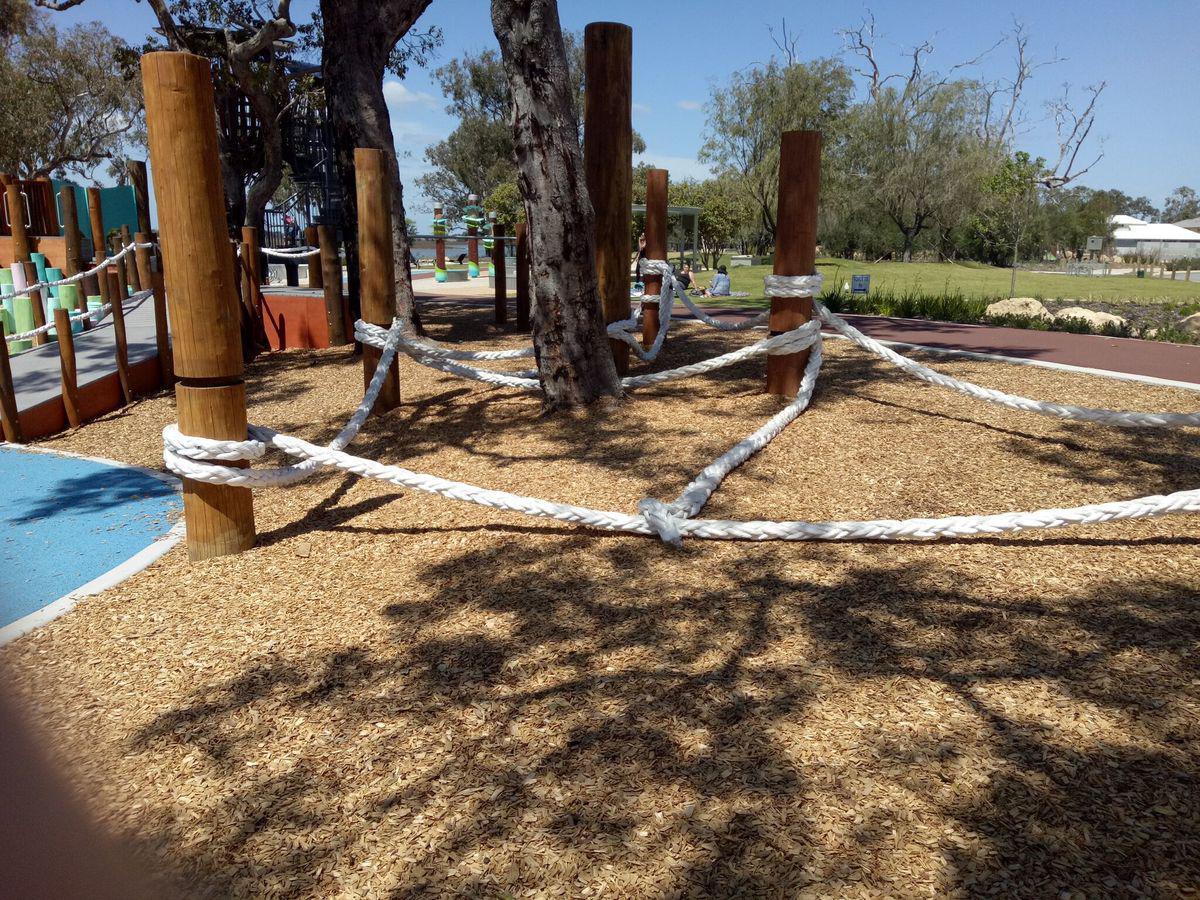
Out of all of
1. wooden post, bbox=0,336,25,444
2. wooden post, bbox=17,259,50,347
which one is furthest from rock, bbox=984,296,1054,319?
wooden post, bbox=17,259,50,347

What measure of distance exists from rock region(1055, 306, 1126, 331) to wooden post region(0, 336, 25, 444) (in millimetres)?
12872

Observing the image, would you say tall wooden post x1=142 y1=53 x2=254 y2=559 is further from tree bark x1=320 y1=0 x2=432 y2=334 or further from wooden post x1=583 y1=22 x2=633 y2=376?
tree bark x1=320 y1=0 x2=432 y2=334

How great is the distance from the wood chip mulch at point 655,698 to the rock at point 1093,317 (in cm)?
883

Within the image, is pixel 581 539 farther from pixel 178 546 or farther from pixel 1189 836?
pixel 1189 836

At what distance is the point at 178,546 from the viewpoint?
13.9ft

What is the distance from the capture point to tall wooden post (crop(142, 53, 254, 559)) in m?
3.43

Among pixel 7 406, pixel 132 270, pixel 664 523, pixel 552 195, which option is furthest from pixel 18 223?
pixel 664 523

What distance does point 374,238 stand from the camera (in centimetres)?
553

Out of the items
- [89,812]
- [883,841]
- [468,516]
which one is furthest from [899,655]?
[89,812]

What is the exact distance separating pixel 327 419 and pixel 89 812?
448cm

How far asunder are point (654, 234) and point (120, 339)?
4866 mm

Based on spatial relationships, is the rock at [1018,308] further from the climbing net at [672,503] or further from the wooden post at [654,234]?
the climbing net at [672,503]

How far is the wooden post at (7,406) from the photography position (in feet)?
21.6

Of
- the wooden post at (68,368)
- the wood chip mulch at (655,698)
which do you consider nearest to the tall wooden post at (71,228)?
the wooden post at (68,368)
